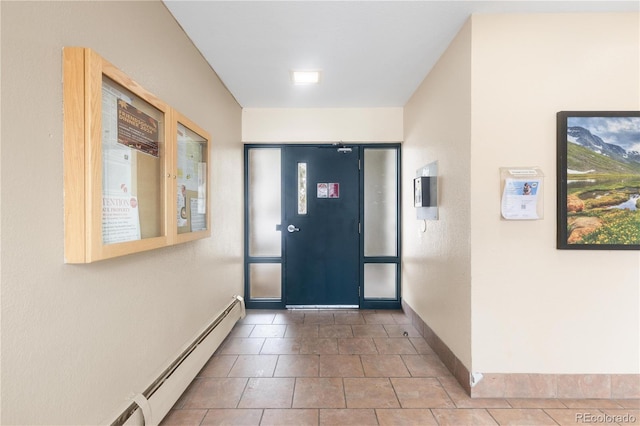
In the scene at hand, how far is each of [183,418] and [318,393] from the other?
2.76ft

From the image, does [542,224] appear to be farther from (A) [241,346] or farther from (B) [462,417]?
(A) [241,346]

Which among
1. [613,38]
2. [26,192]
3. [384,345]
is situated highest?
[613,38]

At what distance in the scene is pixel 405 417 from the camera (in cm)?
179

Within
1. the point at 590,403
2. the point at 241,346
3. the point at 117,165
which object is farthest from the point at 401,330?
the point at 117,165

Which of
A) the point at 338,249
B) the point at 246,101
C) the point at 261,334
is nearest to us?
the point at 261,334

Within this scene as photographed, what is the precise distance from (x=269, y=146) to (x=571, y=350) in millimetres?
3431

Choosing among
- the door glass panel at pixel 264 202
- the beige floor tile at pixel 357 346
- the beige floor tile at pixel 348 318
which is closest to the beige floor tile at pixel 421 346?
the beige floor tile at pixel 357 346

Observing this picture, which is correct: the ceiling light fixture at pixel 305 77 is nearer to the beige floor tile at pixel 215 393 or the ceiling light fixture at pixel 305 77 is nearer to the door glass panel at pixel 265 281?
the door glass panel at pixel 265 281

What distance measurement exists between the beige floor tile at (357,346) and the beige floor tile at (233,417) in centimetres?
99

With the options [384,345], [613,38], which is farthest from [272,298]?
[613,38]

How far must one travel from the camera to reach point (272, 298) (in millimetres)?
3824

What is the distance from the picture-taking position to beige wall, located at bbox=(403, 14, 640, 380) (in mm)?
1916

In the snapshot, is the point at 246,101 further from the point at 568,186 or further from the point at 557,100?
the point at 568,186

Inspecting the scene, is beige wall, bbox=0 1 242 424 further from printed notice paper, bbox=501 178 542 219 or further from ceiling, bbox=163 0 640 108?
printed notice paper, bbox=501 178 542 219
